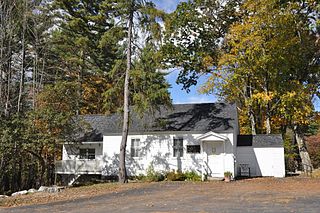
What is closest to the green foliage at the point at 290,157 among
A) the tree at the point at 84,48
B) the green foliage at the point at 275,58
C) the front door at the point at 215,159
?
the green foliage at the point at 275,58

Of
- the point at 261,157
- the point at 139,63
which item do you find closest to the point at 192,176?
the point at 261,157

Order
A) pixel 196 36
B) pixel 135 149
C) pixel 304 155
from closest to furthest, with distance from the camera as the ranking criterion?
pixel 135 149 → pixel 304 155 → pixel 196 36

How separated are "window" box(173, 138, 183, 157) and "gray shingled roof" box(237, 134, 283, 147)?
Answer: 13.4 feet

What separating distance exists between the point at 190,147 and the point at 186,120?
214 cm

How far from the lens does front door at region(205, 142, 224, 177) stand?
19.1 m

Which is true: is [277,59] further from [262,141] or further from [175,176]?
[175,176]

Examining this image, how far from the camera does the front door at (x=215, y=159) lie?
19125 millimetres

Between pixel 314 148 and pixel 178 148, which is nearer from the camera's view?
pixel 178 148

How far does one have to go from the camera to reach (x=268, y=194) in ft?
38.1

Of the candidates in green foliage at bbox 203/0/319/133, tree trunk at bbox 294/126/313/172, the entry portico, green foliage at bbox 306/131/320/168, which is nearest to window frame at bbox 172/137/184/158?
the entry portico

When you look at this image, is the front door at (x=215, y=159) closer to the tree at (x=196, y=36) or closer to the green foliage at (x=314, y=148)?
the tree at (x=196, y=36)

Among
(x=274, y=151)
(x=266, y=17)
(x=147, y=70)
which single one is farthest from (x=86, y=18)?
(x=274, y=151)

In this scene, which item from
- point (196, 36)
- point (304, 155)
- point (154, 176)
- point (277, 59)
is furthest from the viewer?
point (196, 36)

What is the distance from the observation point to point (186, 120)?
21.2 metres
